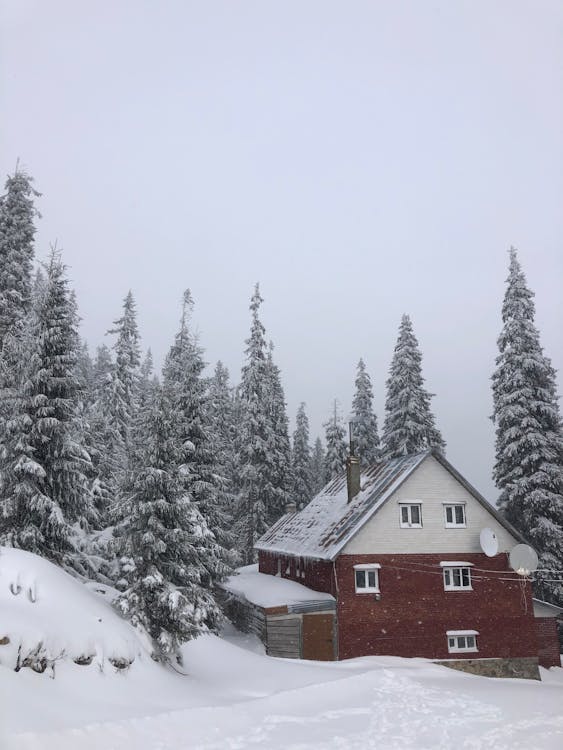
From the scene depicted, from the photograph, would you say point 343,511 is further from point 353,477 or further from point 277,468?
point 277,468

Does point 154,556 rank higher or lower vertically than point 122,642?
higher

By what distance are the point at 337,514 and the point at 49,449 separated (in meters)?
16.6

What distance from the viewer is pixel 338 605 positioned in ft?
89.4

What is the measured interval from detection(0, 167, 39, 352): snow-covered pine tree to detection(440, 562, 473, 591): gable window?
2595 centimetres

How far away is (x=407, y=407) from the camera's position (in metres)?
45.9

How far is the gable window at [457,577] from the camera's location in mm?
29031

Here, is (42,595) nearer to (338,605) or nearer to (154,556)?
(154,556)

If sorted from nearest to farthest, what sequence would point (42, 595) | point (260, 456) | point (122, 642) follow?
point (42, 595) → point (122, 642) → point (260, 456)

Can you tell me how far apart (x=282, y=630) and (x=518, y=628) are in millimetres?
12420

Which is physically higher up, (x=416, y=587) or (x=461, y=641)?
(x=416, y=587)

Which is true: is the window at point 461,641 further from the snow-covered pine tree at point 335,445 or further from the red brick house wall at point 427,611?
the snow-covered pine tree at point 335,445

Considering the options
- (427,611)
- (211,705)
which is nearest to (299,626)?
(427,611)

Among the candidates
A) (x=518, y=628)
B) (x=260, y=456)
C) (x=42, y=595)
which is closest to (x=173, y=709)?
(x=42, y=595)

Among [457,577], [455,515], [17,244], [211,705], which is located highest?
[17,244]
